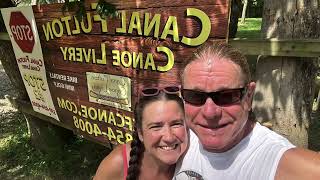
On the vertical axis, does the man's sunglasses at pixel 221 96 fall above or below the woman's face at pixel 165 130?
above

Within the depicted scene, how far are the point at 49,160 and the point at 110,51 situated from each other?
113 inches

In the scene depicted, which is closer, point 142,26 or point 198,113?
point 198,113

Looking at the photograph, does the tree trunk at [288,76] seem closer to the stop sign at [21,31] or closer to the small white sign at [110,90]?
the small white sign at [110,90]

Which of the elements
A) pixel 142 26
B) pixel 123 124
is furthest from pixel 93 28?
pixel 123 124

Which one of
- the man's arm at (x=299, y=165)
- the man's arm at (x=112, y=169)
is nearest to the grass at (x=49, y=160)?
the man's arm at (x=112, y=169)

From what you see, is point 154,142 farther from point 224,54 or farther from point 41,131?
point 41,131

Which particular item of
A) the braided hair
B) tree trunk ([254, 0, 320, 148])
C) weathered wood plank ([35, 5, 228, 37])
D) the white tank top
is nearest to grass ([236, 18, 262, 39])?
weathered wood plank ([35, 5, 228, 37])

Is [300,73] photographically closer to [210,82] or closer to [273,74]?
[273,74]

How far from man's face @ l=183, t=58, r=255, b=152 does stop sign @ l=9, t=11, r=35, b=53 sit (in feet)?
10.9

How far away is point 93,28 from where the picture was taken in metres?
3.83

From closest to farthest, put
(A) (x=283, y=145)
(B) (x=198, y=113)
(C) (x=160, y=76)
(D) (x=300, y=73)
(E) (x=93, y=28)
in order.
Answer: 1. (A) (x=283, y=145)
2. (B) (x=198, y=113)
3. (D) (x=300, y=73)
4. (C) (x=160, y=76)
5. (E) (x=93, y=28)

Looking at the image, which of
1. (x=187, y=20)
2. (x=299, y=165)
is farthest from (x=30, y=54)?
(x=299, y=165)

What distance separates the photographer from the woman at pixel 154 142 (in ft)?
7.51

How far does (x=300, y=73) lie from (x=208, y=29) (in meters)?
0.67
